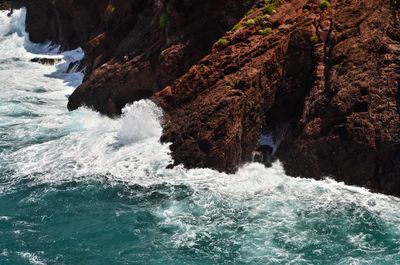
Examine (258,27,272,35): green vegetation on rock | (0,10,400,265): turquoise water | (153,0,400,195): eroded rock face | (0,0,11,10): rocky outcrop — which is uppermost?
(0,0,11,10): rocky outcrop

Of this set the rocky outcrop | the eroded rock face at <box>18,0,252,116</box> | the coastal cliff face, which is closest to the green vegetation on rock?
the coastal cliff face

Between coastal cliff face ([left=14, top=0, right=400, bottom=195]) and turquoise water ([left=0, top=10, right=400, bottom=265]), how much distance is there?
0.90 m

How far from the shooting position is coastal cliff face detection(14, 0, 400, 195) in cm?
2134

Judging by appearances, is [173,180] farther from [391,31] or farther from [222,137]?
[391,31]

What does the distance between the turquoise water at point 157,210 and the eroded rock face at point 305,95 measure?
34.3 inches

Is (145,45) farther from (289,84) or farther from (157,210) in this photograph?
(157,210)

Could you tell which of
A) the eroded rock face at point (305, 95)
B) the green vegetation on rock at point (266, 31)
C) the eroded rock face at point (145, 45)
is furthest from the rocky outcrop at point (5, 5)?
the green vegetation on rock at point (266, 31)

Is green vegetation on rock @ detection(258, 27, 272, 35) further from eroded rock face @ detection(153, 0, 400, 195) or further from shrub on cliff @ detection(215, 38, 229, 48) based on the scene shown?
shrub on cliff @ detection(215, 38, 229, 48)

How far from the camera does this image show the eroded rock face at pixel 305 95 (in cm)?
2120

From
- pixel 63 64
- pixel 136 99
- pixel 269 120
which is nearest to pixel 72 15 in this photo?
pixel 63 64

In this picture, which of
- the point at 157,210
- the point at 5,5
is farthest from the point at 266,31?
the point at 5,5

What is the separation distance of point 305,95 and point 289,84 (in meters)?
0.88

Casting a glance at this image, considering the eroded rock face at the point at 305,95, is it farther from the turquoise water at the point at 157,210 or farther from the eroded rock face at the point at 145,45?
the eroded rock face at the point at 145,45

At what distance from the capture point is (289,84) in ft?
79.8
